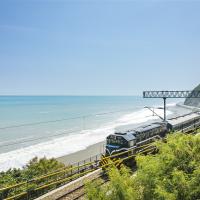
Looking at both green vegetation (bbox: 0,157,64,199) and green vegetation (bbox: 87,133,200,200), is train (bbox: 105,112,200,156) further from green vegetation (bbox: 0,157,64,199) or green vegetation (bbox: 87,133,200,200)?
green vegetation (bbox: 87,133,200,200)

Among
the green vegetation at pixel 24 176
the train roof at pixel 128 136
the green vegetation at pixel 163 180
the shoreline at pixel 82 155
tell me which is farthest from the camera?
the shoreline at pixel 82 155

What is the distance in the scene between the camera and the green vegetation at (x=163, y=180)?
27.3 feet

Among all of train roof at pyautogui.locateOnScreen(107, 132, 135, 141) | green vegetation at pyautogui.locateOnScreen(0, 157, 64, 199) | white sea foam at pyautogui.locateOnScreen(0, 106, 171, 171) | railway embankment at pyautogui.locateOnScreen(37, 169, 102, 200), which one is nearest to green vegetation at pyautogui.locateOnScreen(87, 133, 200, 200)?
railway embankment at pyautogui.locateOnScreen(37, 169, 102, 200)

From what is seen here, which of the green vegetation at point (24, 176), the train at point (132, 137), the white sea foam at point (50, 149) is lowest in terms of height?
the white sea foam at point (50, 149)

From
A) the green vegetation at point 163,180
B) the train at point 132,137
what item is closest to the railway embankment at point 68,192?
the train at point 132,137

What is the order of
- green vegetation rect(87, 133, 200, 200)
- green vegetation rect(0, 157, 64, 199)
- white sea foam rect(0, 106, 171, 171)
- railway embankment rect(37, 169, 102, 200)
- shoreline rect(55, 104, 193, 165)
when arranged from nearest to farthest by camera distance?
green vegetation rect(87, 133, 200, 200)
railway embankment rect(37, 169, 102, 200)
green vegetation rect(0, 157, 64, 199)
shoreline rect(55, 104, 193, 165)
white sea foam rect(0, 106, 171, 171)

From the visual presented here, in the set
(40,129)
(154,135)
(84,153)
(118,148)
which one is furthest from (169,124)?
(40,129)

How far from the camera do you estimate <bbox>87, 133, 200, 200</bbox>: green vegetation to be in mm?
8328

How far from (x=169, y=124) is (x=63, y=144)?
26.1m

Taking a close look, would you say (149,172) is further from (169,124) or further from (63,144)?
(63,144)

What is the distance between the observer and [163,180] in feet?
29.0

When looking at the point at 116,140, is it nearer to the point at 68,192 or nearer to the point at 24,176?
the point at 68,192

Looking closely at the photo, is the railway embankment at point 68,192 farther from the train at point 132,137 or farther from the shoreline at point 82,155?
the shoreline at point 82,155

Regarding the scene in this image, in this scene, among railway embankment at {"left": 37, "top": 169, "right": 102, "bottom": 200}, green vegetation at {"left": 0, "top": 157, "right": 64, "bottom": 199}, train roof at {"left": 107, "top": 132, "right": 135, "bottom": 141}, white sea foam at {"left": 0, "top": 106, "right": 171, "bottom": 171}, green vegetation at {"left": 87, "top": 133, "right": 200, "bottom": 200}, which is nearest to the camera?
green vegetation at {"left": 87, "top": 133, "right": 200, "bottom": 200}
